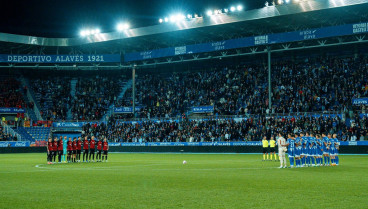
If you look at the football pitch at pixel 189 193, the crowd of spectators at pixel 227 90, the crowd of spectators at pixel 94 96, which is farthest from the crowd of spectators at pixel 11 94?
the football pitch at pixel 189 193

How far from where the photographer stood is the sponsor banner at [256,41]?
4794cm

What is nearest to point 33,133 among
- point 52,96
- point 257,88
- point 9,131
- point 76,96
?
point 9,131

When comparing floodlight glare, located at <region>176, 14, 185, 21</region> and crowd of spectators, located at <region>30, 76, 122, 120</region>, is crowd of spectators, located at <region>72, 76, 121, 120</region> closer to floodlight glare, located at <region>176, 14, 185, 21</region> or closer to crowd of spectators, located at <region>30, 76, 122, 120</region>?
crowd of spectators, located at <region>30, 76, 122, 120</region>

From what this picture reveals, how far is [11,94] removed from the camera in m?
65.8

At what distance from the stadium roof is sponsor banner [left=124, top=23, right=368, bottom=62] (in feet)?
5.01

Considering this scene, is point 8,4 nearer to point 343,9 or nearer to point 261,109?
point 261,109

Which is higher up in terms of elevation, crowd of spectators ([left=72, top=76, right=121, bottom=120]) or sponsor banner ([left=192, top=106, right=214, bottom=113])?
crowd of spectators ([left=72, top=76, right=121, bottom=120])

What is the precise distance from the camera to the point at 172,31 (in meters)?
56.8

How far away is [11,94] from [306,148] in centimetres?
5156

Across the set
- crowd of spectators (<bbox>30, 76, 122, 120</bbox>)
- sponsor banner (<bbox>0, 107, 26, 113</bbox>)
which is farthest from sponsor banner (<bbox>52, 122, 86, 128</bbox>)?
sponsor banner (<bbox>0, 107, 26, 113</bbox>)

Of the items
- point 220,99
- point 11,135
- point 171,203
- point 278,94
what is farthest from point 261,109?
point 171,203

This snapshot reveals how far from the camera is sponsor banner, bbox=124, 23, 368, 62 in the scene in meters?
47.9

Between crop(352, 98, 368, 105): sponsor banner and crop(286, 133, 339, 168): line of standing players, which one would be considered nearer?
crop(286, 133, 339, 168): line of standing players

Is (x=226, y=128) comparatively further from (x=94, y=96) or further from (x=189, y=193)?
(x=189, y=193)
